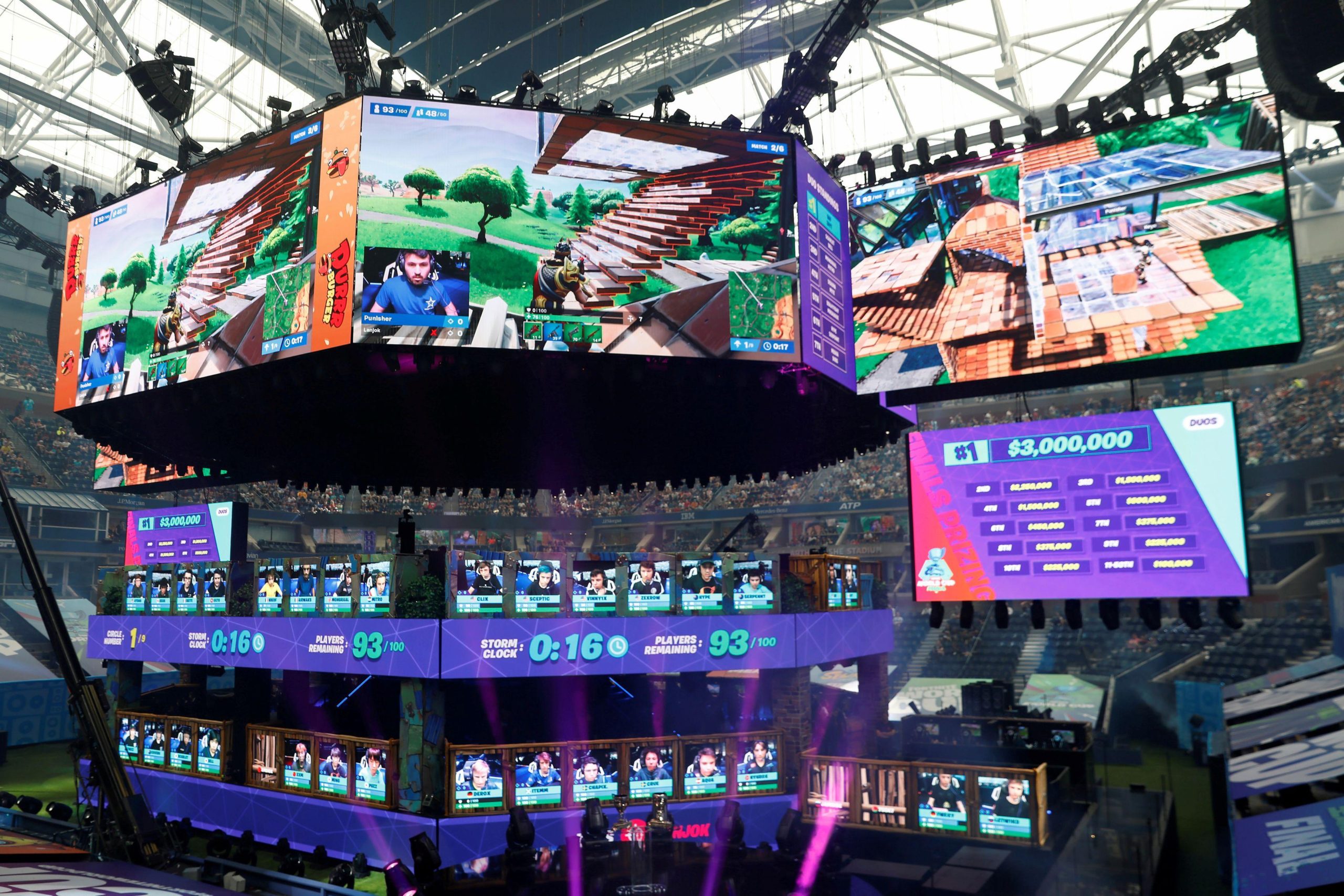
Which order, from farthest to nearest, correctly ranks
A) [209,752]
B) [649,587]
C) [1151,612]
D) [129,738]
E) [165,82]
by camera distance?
1. [129,738]
2. [209,752]
3. [165,82]
4. [649,587]
5. [1151,612]

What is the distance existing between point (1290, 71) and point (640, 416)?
13450 mm

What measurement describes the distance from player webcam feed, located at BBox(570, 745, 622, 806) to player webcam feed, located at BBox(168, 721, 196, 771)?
983cm

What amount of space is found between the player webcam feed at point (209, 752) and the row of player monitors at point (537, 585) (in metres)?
2.81

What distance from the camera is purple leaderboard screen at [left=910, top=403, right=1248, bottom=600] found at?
671 inches

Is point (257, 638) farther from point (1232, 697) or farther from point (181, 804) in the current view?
point (1232, 697)

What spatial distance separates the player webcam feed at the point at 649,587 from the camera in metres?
19.6

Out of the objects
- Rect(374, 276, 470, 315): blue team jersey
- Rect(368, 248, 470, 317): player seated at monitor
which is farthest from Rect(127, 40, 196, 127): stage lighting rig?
Rect(374, 276, 470, 315): blue team jersey

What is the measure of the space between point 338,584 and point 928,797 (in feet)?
42.1

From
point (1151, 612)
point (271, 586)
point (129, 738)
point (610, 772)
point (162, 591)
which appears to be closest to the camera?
point (1151, 612)

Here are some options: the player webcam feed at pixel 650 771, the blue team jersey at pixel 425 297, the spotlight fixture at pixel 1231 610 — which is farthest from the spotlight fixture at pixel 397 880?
the spotlight fixture at pixel 1231 610

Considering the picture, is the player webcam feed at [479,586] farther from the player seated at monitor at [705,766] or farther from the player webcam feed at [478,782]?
the player seated at monitor at [705,766]

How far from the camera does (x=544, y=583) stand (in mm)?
19078

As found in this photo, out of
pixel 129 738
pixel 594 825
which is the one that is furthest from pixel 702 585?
pixel 129 738

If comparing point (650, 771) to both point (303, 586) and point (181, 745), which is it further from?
point (181, 745)
